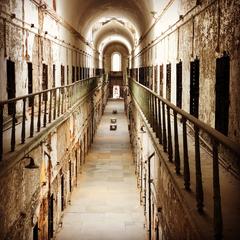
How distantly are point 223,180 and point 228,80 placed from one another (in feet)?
4.81

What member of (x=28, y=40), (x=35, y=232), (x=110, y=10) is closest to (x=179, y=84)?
(x=28, y=40)

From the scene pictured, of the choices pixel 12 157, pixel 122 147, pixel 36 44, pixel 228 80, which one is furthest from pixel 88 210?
pixel 122 147

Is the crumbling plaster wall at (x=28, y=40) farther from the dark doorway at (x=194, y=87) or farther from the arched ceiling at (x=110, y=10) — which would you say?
the dark doorway at (x=194, y=87)

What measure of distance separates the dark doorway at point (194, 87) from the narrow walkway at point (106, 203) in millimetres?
5911

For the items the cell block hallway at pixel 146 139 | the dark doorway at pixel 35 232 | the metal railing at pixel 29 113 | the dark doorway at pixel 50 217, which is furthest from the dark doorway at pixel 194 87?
the dark doorway at pixel 50 217

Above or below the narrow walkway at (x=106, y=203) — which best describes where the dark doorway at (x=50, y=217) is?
above

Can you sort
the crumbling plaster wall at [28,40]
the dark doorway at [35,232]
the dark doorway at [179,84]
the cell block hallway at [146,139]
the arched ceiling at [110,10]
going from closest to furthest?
the cell block hallway at [146,139]
the crumbling plaster wall at [28,40]
the dark doorway at [35,232]
the dark doorway at [179,84]
the arched ceiling at [110,10]

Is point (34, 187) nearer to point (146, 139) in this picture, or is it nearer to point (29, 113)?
point (29, 113)

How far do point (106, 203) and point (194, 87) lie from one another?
8.61 m

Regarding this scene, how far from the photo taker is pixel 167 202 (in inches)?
269

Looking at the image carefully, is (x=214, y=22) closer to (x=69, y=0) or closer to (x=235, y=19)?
(x=235, y=19)

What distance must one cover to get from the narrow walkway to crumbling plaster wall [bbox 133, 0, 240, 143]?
4.82 m

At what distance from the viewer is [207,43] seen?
680 cm

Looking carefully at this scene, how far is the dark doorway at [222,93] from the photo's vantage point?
18.8ft
